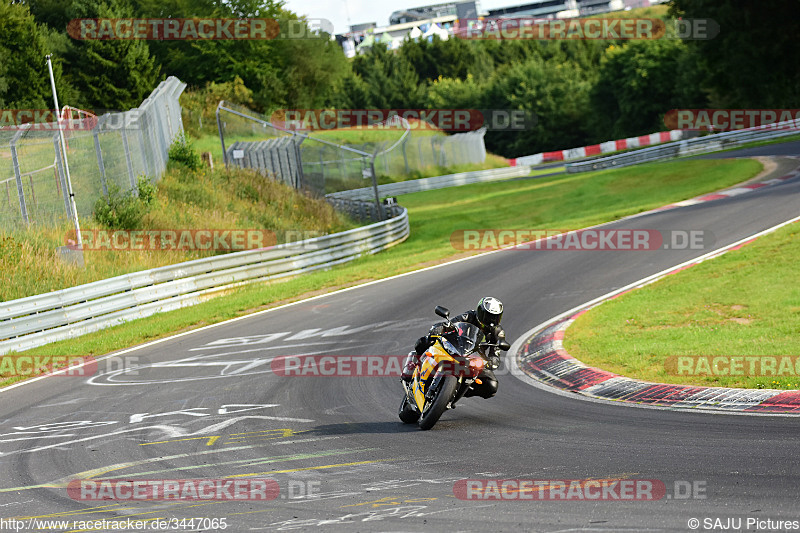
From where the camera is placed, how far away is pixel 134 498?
23.2ft

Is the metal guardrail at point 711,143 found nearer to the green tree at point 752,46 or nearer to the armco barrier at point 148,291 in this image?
the green tree at point 752,46

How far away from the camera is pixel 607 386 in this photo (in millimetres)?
10172

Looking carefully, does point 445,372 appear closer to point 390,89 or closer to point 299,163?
point 299,163

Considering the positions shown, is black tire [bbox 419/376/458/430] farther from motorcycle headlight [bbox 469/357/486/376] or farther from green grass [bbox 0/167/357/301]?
green grass [bbox 0/167/357/301]

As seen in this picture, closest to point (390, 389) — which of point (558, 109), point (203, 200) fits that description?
point (203, 200)

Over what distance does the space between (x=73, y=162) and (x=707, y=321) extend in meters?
16.2

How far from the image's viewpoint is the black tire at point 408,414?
926 centimetres

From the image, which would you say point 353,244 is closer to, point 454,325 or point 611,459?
point 454,325

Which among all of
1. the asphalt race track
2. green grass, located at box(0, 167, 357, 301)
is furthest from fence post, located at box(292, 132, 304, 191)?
the asphalt race track

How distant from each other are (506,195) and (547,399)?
32779 millimetres

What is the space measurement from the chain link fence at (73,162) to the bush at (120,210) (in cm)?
18

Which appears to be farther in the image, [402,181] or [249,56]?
[249,56]

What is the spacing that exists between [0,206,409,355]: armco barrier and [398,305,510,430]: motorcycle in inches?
402

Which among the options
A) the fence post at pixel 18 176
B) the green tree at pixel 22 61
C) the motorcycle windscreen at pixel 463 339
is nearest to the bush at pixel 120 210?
the fence post at pixel 18 176
